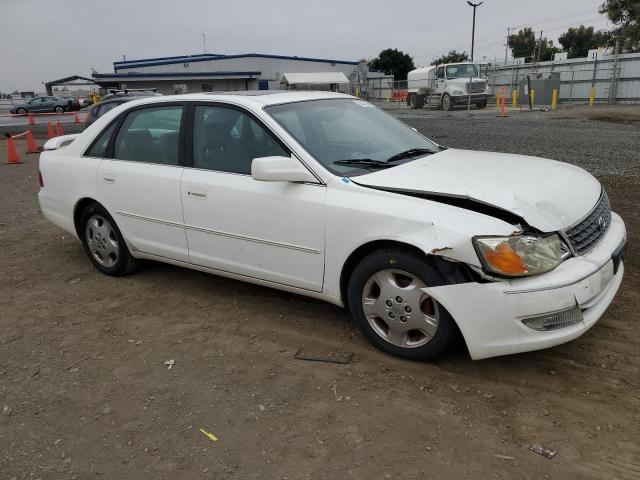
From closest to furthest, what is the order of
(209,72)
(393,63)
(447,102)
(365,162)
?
(365,162)
(447,102)
(209,72)
(393,63)

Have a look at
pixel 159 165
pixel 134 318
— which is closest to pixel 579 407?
pixel 134 318

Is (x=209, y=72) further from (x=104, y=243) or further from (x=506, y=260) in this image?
(x=506, y=260)

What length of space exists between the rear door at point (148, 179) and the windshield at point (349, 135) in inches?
38.3

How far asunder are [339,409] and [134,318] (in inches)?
79.3

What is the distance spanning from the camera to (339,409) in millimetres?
2904

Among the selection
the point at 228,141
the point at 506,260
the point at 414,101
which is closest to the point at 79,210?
the point at 228,141

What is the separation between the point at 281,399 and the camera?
119 inches

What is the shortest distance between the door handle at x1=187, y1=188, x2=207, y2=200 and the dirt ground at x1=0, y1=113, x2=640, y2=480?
0.90 metres

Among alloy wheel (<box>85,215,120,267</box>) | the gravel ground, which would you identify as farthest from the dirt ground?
the gravel ground

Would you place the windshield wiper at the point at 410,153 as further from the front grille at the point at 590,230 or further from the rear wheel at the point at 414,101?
the rear wheel at the point at 414,101

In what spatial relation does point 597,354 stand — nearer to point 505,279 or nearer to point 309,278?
point 505,279

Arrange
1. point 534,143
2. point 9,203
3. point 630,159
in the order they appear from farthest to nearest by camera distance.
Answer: point 534,143
point 630,159
point 9,203

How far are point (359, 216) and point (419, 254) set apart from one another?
43 centimetres

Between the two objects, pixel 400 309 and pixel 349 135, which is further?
pixel 349 135
